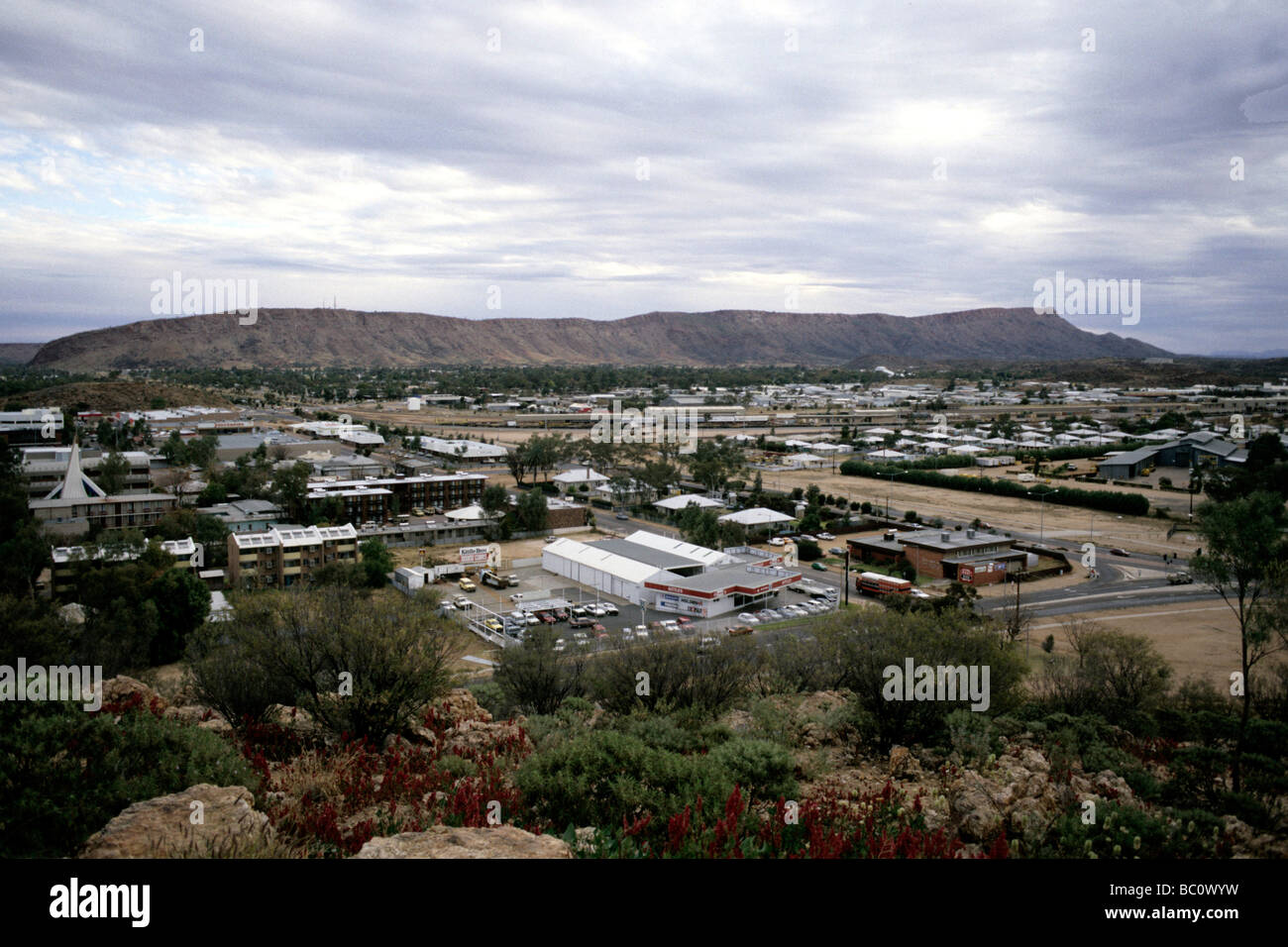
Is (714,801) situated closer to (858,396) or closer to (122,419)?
(122,419)

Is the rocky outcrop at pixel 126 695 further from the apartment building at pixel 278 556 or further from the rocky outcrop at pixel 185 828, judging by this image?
the apartment building at pixel 278 556

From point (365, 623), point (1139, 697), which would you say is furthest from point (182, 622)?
point (1139, 697)

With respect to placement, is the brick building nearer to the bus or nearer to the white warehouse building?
the bus

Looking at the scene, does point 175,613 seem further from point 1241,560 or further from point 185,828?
point 1241,560

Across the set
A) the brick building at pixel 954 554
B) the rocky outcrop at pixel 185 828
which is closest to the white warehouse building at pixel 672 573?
the brick building at pixel 954 554

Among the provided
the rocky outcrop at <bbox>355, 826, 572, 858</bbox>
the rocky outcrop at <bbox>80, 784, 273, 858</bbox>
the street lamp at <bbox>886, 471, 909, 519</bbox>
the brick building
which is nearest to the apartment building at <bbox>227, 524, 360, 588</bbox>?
the brick building

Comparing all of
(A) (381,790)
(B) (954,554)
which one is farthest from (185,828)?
(B) (954,554)
